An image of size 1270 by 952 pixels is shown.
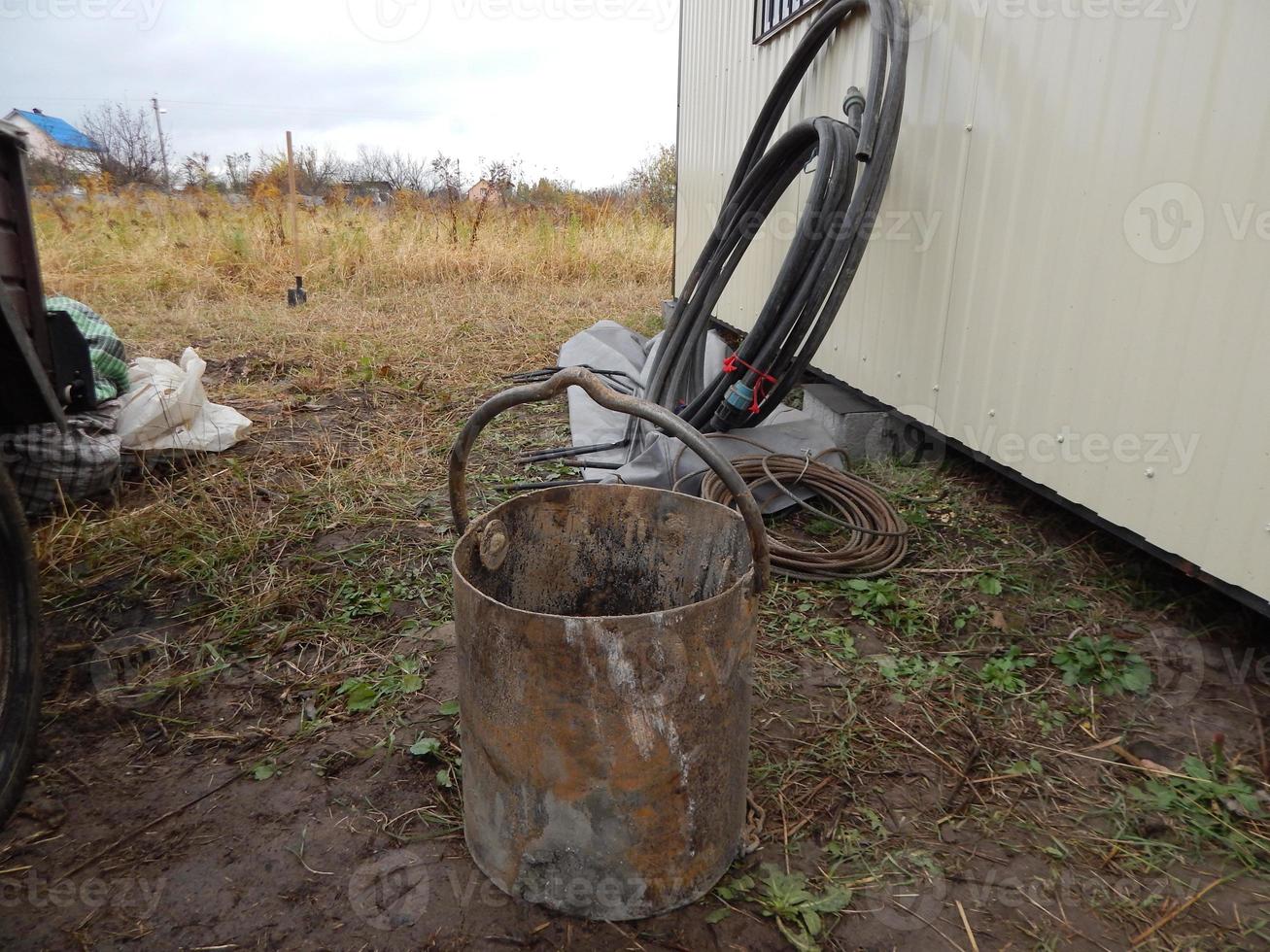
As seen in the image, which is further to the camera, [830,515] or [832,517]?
[830,515]

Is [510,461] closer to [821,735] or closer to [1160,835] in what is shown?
[821,735]

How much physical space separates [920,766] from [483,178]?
12311mm

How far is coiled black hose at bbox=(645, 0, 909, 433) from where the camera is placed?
314 centimetres

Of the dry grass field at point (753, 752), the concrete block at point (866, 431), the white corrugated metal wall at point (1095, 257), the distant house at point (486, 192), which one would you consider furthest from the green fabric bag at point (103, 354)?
the distant house at point (486, 192)

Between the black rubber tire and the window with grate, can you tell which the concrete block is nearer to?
the window with grate

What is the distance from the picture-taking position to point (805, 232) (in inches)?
125

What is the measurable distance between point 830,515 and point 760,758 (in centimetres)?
135

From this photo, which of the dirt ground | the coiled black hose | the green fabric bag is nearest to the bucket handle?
the dirt ground

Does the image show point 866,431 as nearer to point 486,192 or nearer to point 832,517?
point 832,517

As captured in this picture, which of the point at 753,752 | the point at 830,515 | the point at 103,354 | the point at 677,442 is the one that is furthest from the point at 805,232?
the point at 103,354

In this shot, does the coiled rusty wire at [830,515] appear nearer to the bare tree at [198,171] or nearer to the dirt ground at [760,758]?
the dirt ground at [760,758]

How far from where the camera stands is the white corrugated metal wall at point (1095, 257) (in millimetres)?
2004

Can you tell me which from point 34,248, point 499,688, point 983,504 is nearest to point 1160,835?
point 499,688

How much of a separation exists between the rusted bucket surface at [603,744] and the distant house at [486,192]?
1145cm
